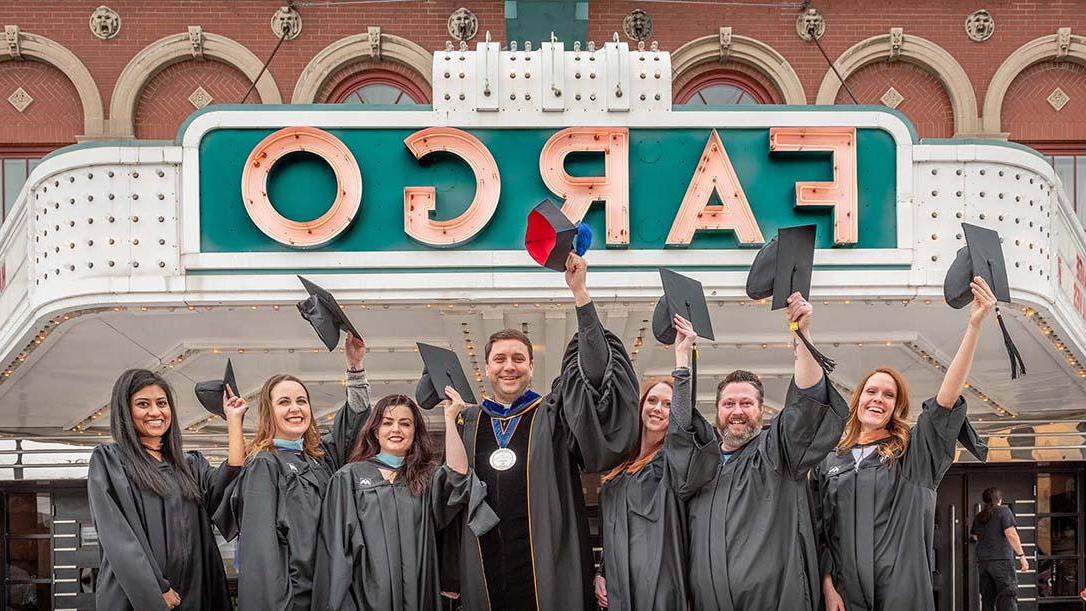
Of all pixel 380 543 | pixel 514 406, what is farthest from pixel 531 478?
pixel 380 543

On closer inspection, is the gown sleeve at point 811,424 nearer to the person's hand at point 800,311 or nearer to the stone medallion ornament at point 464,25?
the person's hand at point 800,311

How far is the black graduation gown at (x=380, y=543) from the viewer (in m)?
6.52

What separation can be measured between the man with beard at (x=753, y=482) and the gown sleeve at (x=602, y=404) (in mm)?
248

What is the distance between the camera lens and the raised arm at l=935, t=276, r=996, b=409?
6129 millimetres

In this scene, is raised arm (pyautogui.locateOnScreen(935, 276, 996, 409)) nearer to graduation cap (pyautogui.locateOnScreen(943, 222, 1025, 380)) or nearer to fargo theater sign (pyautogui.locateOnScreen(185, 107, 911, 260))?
graduation cap (pyautogui.locateOnScreen(943, 222, 1025, 380))

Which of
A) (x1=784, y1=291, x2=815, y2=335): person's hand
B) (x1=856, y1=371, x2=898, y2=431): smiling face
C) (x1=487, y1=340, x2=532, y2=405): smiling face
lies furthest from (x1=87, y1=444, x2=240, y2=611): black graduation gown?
(x1=856, y1=371, x2=898, y2=431): smiling face

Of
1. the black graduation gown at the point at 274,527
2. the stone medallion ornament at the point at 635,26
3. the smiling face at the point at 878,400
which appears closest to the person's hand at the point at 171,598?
the black graduation gown at the point at 274,527

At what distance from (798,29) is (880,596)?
39.6 feet

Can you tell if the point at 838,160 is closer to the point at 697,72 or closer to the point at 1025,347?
the point at 1025,347

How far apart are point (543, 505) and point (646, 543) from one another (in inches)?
22.7

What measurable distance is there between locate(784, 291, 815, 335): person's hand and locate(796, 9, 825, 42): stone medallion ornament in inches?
462

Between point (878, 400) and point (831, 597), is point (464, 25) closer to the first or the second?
point (878, 400)

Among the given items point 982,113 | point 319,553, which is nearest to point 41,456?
point 319,553

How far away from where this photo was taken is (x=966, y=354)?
613cm
